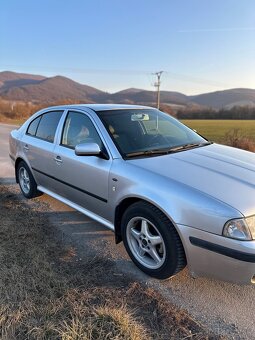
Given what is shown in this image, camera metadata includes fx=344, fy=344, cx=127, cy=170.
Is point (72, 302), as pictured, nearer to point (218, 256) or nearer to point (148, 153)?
point (218, 256)

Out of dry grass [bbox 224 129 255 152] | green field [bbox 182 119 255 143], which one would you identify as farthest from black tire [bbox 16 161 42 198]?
green field [bbox 182 119 255 143]

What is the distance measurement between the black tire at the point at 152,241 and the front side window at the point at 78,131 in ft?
3.11

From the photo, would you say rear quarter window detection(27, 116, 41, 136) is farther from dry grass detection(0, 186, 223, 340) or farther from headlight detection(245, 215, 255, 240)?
headlight detection(245, 215, 255, 240)

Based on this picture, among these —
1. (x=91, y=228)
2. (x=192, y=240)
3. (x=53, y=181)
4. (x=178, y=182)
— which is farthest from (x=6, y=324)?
(x=53, y=181)

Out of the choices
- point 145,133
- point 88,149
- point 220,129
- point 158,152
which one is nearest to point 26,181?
point 88,149

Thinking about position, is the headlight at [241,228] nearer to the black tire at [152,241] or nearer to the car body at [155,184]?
the car body at [155,184]

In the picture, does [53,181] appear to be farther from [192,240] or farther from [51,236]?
[192,240]

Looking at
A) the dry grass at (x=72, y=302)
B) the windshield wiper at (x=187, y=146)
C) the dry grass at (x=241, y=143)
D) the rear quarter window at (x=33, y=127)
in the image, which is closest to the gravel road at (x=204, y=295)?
the dry grass at (x=72, y=302)

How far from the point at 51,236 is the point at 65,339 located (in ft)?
6.58

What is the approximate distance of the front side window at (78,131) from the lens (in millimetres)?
3977

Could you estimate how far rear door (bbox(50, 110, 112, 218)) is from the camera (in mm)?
3691

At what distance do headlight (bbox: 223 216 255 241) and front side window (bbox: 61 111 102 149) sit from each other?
1.73m

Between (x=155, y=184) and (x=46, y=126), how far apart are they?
8.28 feet

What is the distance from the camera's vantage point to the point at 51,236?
13.8 ft
